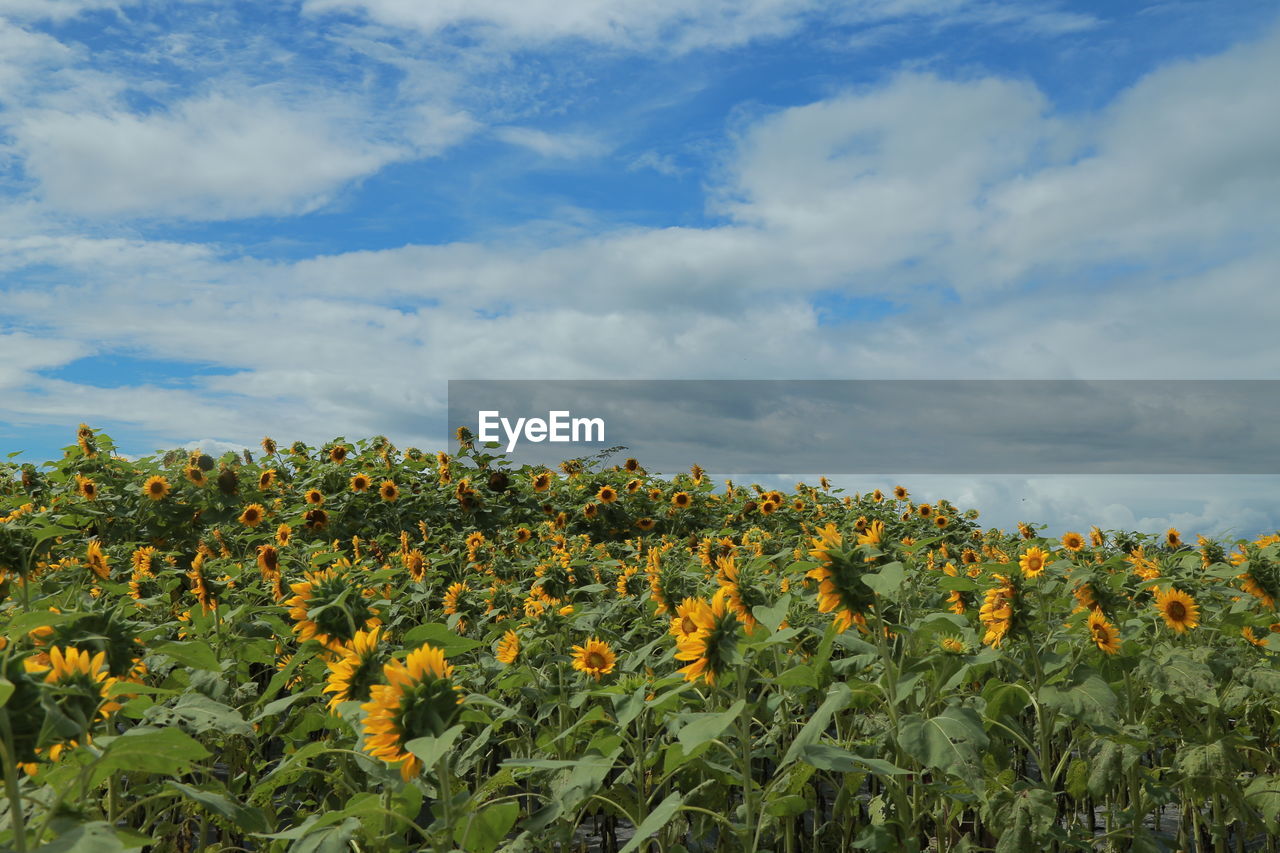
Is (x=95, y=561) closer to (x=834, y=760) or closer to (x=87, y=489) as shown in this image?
(x=834, y=760)

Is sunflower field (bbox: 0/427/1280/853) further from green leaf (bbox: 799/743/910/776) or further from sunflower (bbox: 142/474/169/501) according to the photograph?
sunflower (bbox: 142/474/169/501)

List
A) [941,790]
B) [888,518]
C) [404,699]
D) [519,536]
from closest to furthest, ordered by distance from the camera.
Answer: [404,699] < [941,790] < [519,536] < [888,518]

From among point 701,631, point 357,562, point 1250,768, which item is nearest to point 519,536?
point 357,562

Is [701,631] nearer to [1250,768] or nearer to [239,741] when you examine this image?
[239,741]

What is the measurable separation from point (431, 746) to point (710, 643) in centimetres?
98

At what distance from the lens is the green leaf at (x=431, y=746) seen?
6.17ft

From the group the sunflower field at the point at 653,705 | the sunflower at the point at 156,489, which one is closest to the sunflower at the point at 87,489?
the sunflower at the point at 156,489

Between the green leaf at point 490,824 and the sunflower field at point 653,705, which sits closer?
the sunflower field at point 653,705

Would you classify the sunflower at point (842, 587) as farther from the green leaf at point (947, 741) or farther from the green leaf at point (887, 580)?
the green leaf at point (947, 741)

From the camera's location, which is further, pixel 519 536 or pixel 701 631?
pixel 519 536

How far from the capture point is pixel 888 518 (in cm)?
1456

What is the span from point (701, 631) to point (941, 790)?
118 centimetres

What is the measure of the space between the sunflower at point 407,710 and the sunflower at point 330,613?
0.57 metres

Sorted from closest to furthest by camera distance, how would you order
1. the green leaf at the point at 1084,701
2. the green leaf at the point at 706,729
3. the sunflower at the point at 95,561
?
the green leaf at the point at 706,729 → the green leaf at the point at 1084,701 → the sunflower at the point at 95,561
